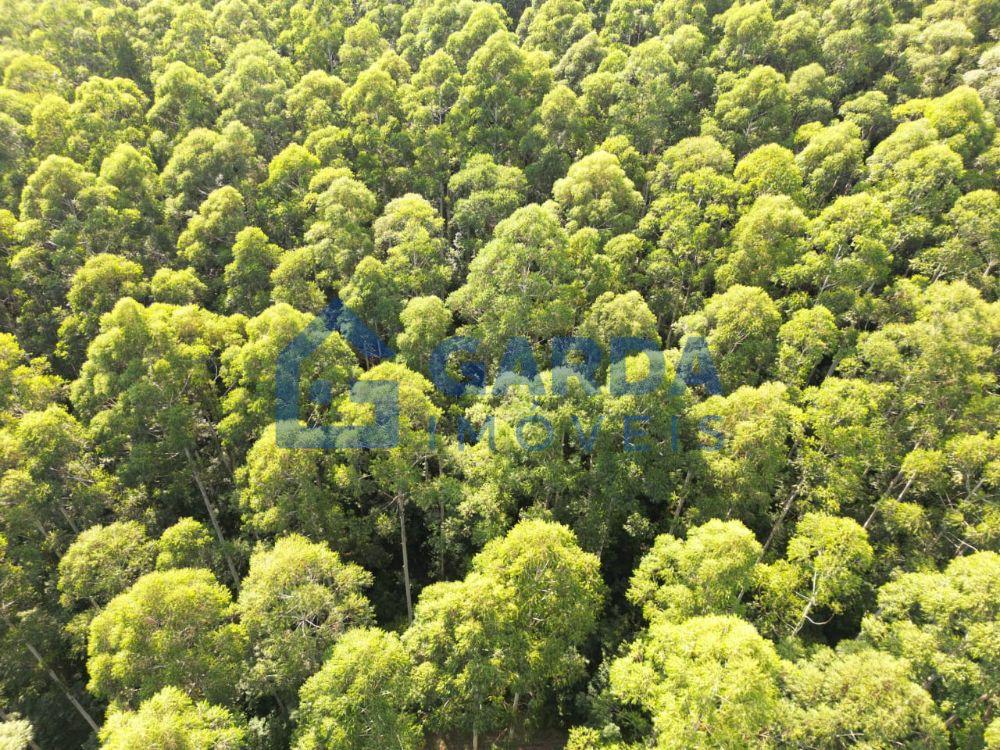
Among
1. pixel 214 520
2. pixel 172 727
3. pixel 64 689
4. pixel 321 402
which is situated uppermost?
pixel 321 402

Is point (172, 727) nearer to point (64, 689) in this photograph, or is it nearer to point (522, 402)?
point (64, 689)

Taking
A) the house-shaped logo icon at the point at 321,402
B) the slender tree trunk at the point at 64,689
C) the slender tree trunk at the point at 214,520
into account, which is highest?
the house-shaped logo icon at the point at 321,402

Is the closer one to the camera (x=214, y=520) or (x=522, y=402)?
(x=522, y=402)

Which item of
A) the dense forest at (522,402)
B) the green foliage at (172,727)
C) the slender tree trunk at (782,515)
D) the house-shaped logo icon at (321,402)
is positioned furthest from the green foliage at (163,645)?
the slender tree trunk at (782,515)

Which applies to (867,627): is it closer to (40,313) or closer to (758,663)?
(758,663)

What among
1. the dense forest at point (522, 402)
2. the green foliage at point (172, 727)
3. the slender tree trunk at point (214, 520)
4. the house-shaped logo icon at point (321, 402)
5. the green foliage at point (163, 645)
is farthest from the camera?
the slender tree trunk at point (214, 520)

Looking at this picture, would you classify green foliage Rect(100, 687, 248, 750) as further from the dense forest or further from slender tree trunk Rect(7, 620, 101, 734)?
slender tree trunk Rect(7, 620, 101, 734)

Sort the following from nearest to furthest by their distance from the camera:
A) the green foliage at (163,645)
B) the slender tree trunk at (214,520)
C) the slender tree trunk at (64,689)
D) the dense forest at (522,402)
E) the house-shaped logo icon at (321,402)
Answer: the dense forest at (522,402), the green foliage at (163,645), the slender tree trunk at (64,689), the house-shaped logo icon at (321,402), the slender tree trunk at (214,520)

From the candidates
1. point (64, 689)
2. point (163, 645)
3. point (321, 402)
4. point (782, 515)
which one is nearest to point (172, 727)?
point (163, 645)

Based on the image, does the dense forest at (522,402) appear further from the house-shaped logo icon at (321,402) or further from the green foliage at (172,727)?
the house-shaped logo icon at (321,402)

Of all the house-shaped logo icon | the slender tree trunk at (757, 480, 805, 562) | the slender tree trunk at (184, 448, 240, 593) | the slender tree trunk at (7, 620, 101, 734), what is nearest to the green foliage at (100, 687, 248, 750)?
the slender tree trunk at (184, 448, 240, 593)
